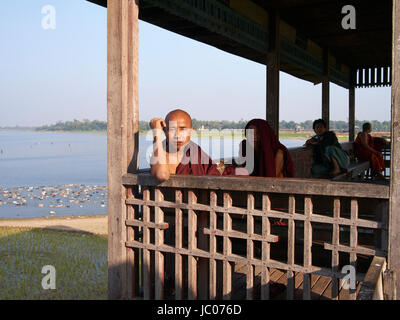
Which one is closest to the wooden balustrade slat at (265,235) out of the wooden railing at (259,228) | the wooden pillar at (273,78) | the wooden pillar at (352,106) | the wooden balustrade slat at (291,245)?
the wooden railing at (259,228)

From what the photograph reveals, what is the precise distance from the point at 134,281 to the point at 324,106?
7690 mm

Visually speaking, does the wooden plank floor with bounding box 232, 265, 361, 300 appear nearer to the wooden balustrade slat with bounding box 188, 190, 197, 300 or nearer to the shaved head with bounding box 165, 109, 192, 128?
the wooden balustrade slat with bounding box 188, 190, 197, 300

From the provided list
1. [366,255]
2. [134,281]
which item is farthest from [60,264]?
[366,255]

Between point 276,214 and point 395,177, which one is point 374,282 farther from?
point 276,214

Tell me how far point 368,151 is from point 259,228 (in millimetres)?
6935

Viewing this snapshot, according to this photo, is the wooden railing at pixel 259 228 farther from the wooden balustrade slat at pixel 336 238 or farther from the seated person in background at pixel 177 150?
the seated person in background at pixel 177 150

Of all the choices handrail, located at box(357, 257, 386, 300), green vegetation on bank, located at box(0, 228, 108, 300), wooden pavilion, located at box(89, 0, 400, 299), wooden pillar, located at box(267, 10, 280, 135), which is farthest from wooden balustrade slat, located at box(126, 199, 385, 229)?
green vegetation on bank, located at box(0, 228, 108, 300)

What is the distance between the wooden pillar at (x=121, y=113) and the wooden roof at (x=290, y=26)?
74 centimetres

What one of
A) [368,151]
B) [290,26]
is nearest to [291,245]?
[290,26]

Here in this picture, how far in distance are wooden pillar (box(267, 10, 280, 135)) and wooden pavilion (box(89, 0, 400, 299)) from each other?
128 cm

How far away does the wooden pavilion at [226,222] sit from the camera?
2770 millimetres

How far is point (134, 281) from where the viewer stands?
385 centimetres

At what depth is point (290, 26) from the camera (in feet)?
26.9
